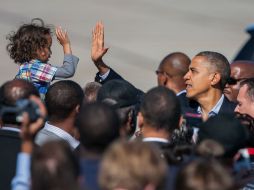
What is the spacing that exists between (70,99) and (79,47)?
8730 mm

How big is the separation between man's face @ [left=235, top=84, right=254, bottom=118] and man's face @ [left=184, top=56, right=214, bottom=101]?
1.09 feet

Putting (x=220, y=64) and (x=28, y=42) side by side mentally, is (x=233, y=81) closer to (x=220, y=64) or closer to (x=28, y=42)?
(x=220, y=64)

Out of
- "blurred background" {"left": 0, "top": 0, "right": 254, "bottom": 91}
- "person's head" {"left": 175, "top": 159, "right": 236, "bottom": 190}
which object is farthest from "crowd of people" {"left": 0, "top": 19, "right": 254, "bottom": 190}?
"blurred background" {"left": 0, "top": 0, "right": 254, "bottom": 91}

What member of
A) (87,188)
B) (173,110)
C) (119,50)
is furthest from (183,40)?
(87,188)

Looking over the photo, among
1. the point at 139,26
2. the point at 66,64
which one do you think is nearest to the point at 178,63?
the point at 66,64

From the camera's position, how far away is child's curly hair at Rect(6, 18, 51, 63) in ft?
27.3

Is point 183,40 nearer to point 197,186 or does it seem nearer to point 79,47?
point 79,47

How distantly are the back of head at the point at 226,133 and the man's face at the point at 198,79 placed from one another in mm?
2048

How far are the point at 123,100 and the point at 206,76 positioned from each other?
1308 millimetres

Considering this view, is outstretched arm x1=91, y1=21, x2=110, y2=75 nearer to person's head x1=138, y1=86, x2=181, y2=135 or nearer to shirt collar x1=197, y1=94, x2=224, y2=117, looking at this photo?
shirt collar x1=197, y1=94, x2=224, y2=117

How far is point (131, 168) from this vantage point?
474 centimetres

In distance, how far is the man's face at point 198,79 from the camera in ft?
25.6

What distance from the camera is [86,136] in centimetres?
552

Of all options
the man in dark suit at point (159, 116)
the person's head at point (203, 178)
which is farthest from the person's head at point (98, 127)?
the person's head at point (203, 178)
